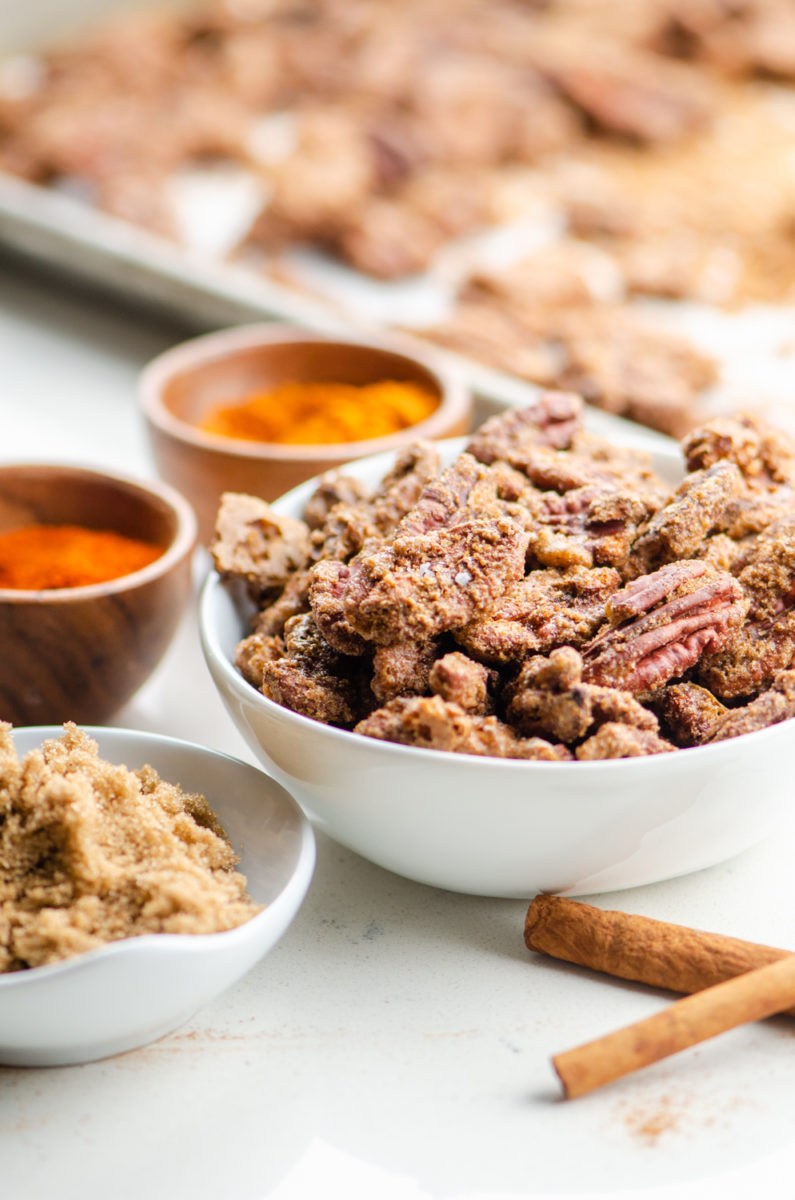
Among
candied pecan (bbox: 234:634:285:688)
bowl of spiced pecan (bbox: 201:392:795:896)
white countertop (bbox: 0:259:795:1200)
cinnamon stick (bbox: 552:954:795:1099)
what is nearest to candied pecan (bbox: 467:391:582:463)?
bowl of spiced pecan (bbox: 201:392:795:896)

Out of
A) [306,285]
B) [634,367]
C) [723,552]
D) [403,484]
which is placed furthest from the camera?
[306,285]

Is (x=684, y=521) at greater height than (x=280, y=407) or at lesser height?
greater

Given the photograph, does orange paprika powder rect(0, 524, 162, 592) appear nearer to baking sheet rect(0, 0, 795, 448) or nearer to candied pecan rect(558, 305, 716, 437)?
baking sheet rect(0, 0, 795, 448)

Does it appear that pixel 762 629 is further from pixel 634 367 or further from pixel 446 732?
pixel 634 367

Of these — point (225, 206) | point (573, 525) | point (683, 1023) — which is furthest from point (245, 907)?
point (225, 206)

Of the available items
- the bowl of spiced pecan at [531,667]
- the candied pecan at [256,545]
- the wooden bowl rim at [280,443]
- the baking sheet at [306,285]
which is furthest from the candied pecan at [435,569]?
the baking sheet at [306,285]

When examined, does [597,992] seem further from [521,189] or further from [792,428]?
[521,189]

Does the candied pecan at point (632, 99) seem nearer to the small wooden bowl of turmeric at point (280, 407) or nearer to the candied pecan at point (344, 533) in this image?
the small wooden bowl of turmeric at point (280, 407)

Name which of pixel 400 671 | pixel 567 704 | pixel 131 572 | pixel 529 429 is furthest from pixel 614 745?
pixel 131 572
